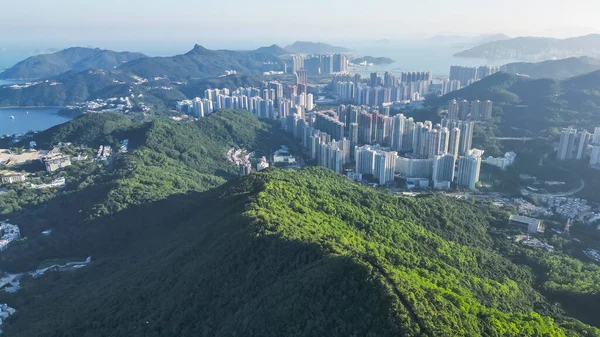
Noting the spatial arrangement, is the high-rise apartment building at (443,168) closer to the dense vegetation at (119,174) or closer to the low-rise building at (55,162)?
the dense vegetation at (119,174)

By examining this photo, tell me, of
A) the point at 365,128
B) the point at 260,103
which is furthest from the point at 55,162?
the point at 260,103

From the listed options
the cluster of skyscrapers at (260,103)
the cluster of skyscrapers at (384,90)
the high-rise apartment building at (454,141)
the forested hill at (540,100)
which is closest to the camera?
the high-rise apartment building at (454,141)

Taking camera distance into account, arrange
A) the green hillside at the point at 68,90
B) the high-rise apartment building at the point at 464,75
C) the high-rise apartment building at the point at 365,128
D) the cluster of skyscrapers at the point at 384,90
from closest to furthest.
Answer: the high-rise apartment building at the point at 365,128, the cluster of skyscrapers at the point at 384,90, the green hillside at the point at 68,90, the high-rise apartment building at the point at 464,75

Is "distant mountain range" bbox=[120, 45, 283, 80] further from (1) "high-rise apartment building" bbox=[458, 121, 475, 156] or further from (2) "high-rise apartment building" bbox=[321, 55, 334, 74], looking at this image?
(1) "high-rise apartment building" bbox=[458, 121, 475, 156]

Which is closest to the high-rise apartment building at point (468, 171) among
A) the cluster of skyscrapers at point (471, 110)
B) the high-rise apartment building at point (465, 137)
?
the high-rise apartment building at point (465, 137)

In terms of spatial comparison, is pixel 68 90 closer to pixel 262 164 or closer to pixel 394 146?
pixel 262 164

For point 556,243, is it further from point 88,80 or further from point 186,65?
point 186,65
